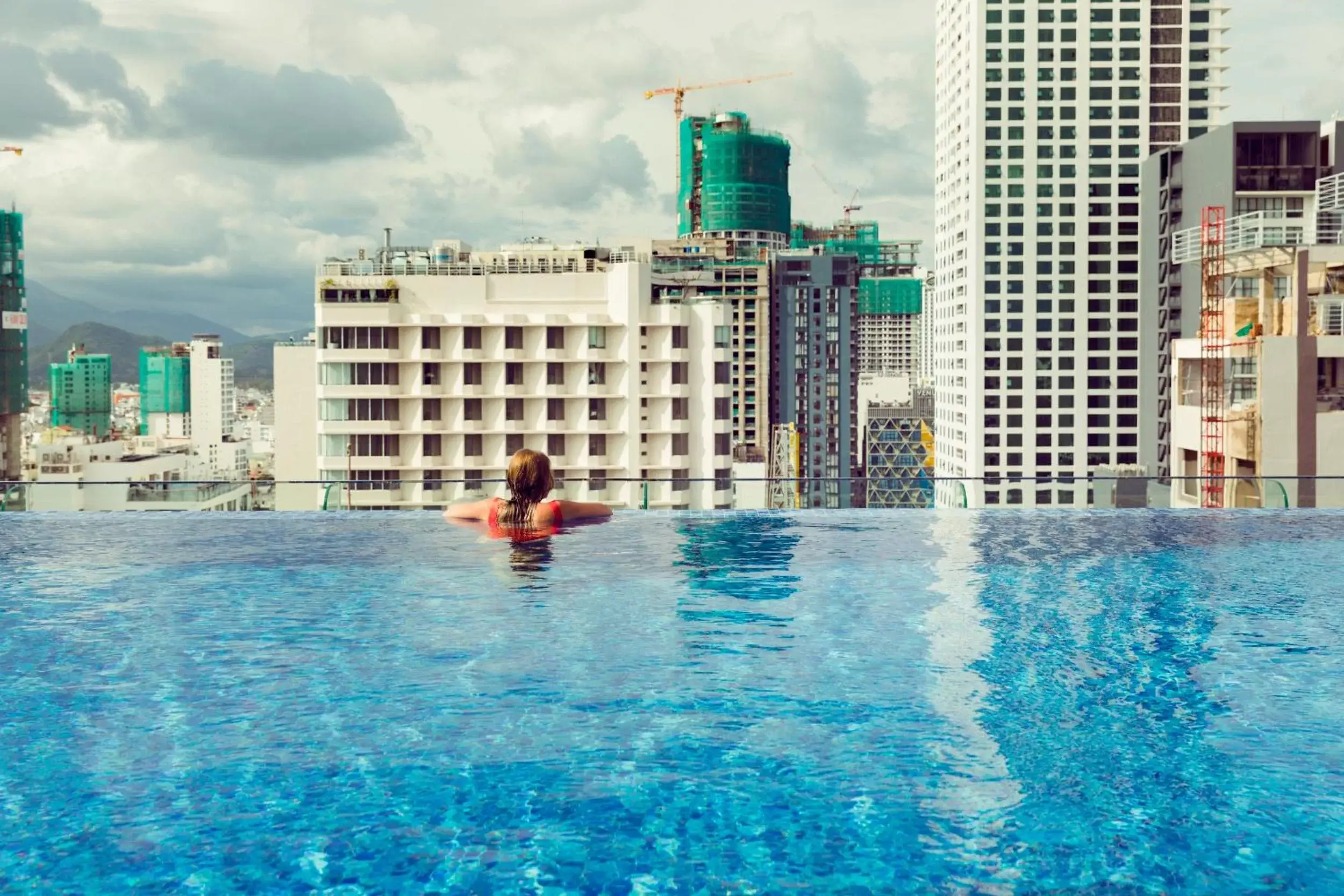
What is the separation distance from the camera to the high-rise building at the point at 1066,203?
12194 centimetres

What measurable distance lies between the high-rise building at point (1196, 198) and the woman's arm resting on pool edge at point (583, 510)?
2659 inches

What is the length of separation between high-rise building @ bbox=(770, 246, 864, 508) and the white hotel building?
108620 mm

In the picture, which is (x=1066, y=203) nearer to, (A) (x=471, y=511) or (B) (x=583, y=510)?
→ (B) (x=583, y=510)

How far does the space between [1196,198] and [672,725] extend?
99.4m

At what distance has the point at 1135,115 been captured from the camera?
122m

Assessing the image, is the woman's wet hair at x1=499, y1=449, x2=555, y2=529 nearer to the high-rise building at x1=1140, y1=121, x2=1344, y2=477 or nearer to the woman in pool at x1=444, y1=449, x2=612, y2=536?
the woman in pool at x1=444, y1=449, x2=612, y2=536

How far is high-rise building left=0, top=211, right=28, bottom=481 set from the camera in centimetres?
17162

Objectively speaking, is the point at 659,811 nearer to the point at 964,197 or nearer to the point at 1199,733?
the point at 1199,733

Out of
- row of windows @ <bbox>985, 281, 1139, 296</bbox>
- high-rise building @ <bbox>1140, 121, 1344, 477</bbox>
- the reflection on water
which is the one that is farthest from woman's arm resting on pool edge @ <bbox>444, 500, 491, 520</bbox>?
row of windows @ <bbox>985, 281, 1139, 296</bbox>

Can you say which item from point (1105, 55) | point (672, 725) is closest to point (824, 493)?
point (672, 725)

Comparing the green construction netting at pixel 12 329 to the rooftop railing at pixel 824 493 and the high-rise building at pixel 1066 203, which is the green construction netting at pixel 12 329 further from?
the rooftop railing at pixel 824 493

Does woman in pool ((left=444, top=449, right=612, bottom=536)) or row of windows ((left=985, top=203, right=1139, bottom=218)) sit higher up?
row of windows ((left=985, top=203, right=1139, bottom=218))

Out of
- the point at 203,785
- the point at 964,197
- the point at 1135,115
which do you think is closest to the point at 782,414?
the point at 964,197

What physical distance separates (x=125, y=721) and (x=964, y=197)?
125 m
